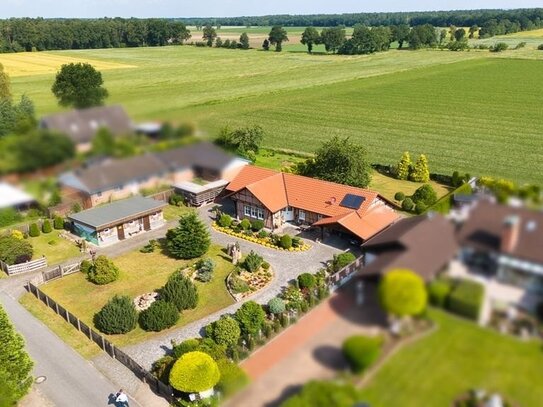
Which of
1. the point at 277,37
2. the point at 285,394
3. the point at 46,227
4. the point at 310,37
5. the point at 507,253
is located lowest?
the point at 46,227

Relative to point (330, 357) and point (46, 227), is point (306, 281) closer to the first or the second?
point (46, 227)

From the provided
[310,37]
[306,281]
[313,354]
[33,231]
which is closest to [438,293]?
[313,354]

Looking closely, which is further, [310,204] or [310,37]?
[310,37]

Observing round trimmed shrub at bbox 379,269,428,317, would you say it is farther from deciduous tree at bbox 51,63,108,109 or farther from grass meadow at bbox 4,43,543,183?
grass meadow at bbox 4,43,543,183

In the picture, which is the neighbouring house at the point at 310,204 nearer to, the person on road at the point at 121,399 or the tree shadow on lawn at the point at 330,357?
the person on road at the point at 121,399

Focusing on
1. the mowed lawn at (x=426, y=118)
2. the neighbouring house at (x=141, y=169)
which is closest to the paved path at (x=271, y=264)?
the mowed lawn at (x=426, y=118)

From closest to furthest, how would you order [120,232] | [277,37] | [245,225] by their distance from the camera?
[120,232]
[245,225]
[277,37]
